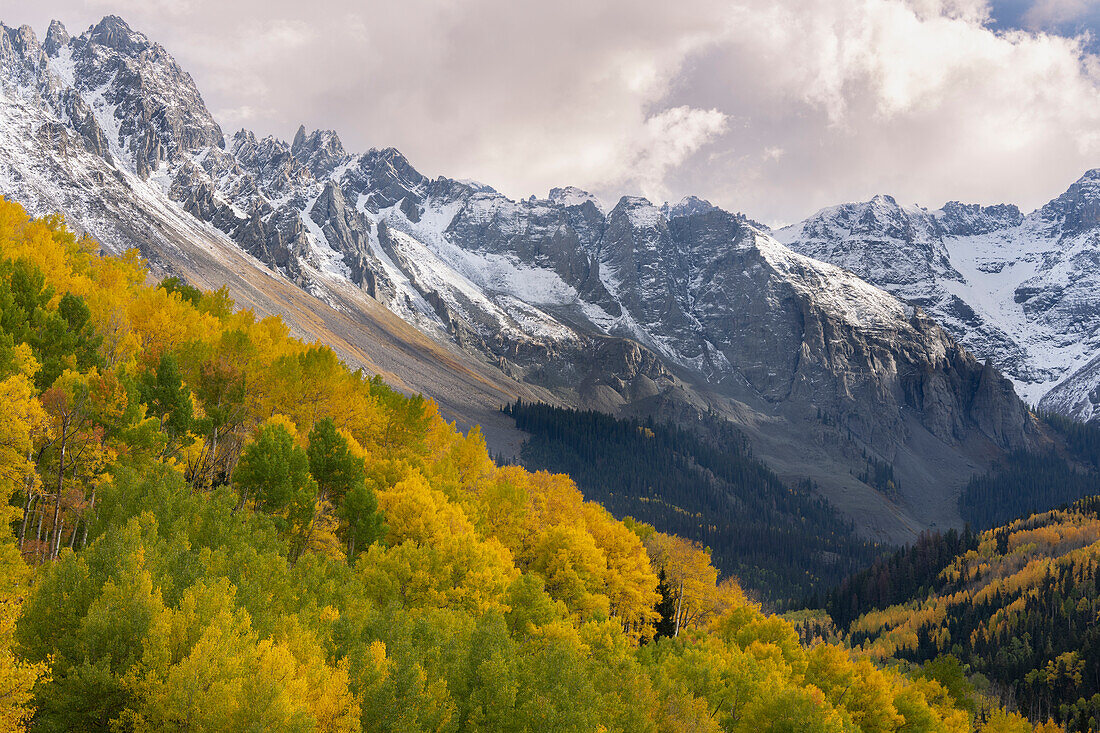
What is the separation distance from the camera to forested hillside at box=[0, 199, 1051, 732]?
24469 millimetres

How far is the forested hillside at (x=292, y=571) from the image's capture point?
80.3 feet

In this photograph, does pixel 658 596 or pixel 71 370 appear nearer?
pixel 71 370

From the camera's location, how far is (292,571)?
3750 centimetres

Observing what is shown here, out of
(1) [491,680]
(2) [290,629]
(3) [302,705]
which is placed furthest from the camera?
(1) [491,680]

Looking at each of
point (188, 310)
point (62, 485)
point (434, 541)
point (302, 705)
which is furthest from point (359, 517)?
point (188, 310)

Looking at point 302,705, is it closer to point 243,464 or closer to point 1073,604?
point 243,464

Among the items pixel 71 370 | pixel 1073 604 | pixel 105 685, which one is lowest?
pixel 105 685

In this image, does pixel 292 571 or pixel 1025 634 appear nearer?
pixel 292 571

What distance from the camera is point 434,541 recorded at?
49.5m

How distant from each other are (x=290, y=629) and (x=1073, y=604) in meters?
190

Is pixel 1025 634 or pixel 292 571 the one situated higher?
pixel 1025 634

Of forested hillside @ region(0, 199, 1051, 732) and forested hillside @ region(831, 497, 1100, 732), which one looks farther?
forested hillside @ region(831, 497, 1100, 732)

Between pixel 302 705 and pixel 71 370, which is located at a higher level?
pixel 71 370

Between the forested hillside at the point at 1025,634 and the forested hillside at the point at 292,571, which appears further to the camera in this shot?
the forested hillside at the point at 1025,634
